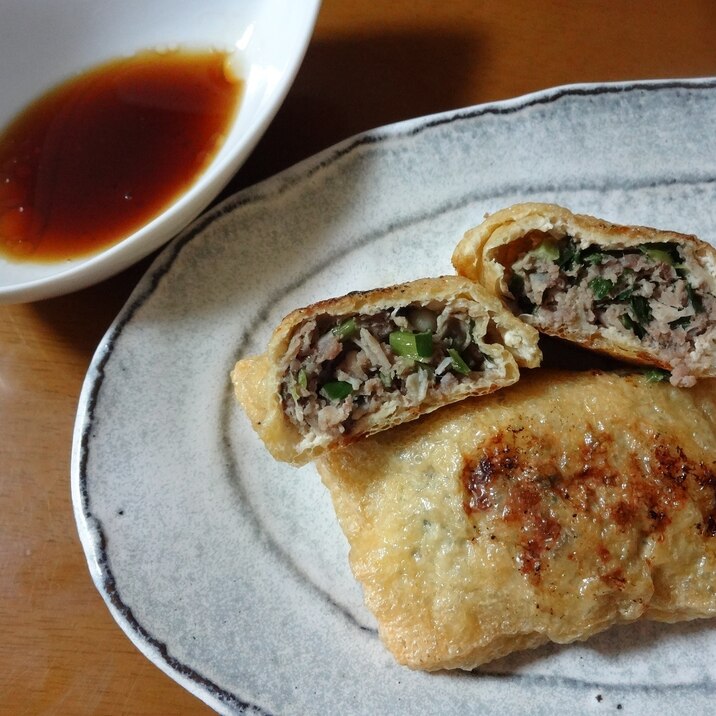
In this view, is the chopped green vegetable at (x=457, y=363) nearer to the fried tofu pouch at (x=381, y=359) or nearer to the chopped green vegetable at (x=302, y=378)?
the fried tofu pouch at (x=381, y=359)

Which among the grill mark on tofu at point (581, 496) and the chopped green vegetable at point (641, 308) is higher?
the chopped green vegetable at point (641, 308)

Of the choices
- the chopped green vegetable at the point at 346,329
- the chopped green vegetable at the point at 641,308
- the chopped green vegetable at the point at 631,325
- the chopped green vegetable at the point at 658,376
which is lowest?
the chopped green vegetable at the point at 658,376

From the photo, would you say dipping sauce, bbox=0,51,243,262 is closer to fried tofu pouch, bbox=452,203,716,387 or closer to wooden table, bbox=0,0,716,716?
wooden table, bbox=0,0,716,716

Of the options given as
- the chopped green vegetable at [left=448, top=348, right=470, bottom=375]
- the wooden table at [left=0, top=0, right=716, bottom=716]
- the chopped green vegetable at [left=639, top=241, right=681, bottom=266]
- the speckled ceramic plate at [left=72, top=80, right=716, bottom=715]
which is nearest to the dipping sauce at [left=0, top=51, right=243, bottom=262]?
the wooden table at [left=0, top=0, right=716, bottom=716]

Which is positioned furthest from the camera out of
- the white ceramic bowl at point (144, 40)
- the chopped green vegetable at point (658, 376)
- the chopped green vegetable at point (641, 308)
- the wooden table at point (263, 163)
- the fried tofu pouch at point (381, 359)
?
the white ceramic bowl at point (144, 40)

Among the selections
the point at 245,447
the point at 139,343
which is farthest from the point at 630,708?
the point at 139,343

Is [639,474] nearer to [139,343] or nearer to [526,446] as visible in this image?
[526,446]

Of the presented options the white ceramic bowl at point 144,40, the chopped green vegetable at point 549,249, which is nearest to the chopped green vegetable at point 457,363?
the chopped green vegetable at point 549,249
